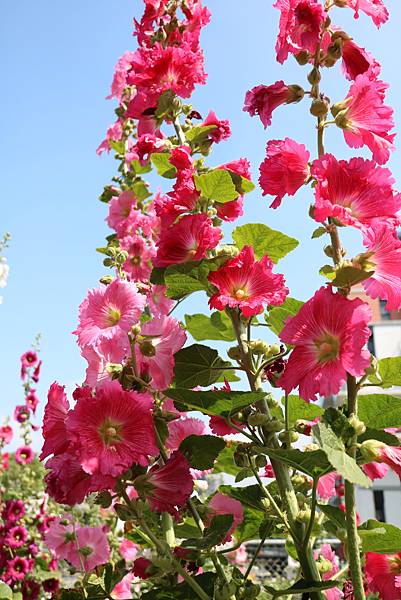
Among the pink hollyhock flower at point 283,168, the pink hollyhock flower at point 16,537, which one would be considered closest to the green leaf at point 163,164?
the pink hollyhock flower at point 283,168

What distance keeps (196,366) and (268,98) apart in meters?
0.48

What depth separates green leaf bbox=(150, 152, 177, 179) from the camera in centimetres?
121

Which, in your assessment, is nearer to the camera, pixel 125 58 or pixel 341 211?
pixel 341 211

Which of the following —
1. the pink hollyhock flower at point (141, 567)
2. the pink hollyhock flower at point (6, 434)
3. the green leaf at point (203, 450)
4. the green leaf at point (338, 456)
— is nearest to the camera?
the green leaf at point (338, 456)

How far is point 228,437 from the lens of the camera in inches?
45.4

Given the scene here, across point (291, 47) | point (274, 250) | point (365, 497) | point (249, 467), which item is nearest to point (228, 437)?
point (249, 467)

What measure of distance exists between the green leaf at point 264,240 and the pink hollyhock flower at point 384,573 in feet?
1.86

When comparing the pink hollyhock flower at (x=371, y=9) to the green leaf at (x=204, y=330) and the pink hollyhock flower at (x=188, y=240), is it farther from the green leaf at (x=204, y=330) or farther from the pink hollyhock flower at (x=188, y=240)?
the green leaf at (x=204, y=330)

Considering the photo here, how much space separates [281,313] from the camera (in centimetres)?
104

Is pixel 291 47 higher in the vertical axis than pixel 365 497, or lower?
higher

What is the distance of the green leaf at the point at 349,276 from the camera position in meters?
0.73

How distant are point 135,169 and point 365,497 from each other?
771 inches

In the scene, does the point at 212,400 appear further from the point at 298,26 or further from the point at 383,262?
the point at 298,26

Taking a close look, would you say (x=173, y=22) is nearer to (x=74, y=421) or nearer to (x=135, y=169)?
(x=135, y=169)
